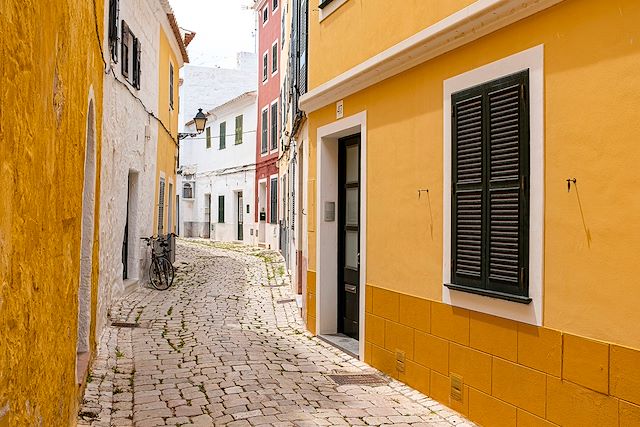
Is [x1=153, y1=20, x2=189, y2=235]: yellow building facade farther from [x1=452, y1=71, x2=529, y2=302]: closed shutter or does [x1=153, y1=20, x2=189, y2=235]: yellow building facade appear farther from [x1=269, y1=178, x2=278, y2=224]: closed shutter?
[x1=452, y1=71, x2=529, y2=302]: closed shutter

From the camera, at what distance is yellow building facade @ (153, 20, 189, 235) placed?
49.0 ft

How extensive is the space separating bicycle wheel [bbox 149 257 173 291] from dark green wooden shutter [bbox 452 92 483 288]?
8999 mm

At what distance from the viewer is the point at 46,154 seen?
298 cm

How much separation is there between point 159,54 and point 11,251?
13130 millimetres

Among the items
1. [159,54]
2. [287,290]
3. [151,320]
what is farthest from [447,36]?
[159,54]

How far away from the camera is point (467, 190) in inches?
202

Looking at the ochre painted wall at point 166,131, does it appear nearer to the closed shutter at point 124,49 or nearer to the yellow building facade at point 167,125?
the yellow building facade at point 167,125

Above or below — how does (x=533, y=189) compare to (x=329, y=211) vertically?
above

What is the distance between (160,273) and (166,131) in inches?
171

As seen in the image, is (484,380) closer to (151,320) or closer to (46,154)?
(46,154)

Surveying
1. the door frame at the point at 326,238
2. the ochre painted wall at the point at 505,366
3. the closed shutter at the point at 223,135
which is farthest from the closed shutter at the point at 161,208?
the closed shutter at the point at 223,135

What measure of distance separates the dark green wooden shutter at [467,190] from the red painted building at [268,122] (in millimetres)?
17737

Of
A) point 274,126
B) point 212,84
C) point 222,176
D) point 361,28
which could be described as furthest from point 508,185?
point 212,84

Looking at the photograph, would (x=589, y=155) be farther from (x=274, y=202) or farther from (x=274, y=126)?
(x=274, y=126)
